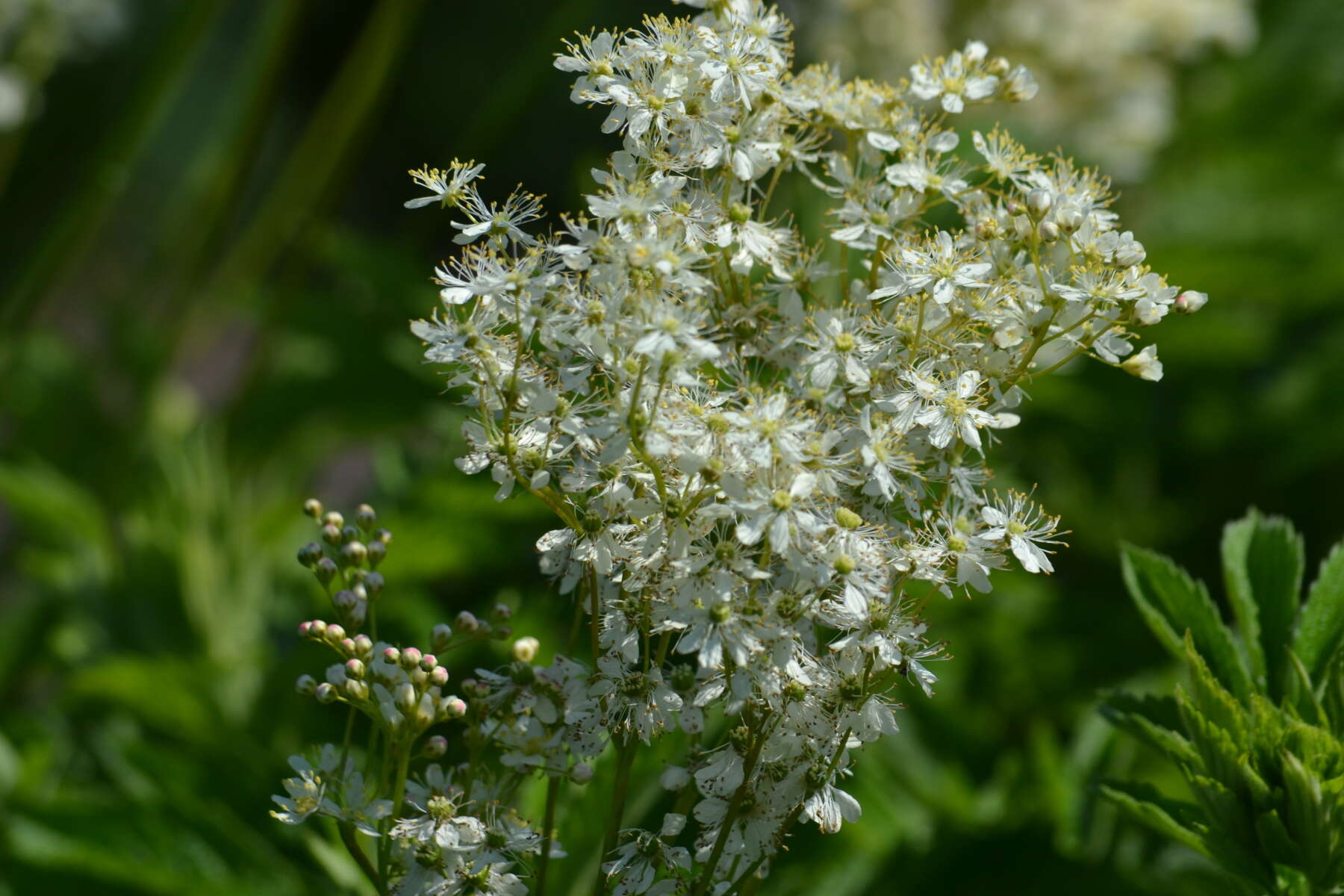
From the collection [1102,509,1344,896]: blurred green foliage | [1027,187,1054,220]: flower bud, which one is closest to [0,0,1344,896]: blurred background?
[1102,509,1344,896]: blurred green foliage

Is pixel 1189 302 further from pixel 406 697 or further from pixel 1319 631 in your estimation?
pixel 406 697

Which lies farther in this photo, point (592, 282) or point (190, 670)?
point (190, 670)

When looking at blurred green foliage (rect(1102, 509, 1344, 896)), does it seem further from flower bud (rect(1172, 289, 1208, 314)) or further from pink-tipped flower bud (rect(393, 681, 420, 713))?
pink-tipped flower bud (rect(393, 681, 420, 713))

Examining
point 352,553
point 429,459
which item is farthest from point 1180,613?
point 429,459

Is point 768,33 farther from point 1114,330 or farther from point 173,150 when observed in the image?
point 173,150

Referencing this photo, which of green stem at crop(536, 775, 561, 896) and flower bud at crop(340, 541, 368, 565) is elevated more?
flower bud at crop(340, 541, 368, 565)

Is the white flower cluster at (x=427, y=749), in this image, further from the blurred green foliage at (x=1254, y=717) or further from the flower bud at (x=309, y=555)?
the blurred green foliage at (x=1254, y=717)

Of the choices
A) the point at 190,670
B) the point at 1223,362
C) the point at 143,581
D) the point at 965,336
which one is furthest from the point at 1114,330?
the point at 143,581
